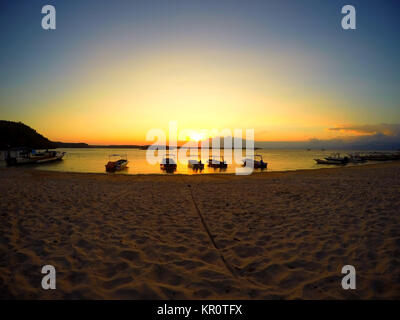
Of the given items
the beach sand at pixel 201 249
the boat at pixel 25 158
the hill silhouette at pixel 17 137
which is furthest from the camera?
the hill silhouette at pixel 17 137

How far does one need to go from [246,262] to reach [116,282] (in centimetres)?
258

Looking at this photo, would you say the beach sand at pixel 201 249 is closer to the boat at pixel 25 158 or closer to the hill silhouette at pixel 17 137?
the boat at pixel 25 158

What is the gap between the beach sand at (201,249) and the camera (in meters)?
3.41

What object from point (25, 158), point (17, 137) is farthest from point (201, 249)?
point (17, 137)

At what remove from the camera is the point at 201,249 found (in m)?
4.83

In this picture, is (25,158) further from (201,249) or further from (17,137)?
(17,137)

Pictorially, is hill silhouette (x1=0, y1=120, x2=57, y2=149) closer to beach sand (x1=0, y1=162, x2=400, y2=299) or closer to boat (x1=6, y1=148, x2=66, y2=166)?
boat (x1=6, y1=148, x2=66, y2=166)

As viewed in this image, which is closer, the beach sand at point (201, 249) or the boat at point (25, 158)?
the beach sand at point (201, 249)

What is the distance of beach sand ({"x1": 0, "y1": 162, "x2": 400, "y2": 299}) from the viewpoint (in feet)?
11.2

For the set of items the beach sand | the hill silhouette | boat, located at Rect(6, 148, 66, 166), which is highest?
the hill silhouette

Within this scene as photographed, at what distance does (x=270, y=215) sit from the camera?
724 centimetres

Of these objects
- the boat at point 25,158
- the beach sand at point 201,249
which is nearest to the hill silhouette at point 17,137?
the boat at point 25,158

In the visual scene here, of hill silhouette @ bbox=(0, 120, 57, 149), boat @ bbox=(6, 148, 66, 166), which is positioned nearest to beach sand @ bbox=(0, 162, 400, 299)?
boat @ bbox=(6, 148, 66, 166)
